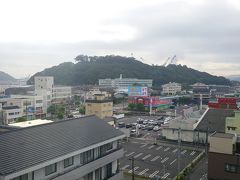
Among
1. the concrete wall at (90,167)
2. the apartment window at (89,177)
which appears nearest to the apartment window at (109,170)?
the concrete wall at (90,167)

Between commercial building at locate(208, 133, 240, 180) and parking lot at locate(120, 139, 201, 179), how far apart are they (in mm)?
1970

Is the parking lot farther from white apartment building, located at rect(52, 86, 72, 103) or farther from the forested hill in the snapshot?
the forested hill

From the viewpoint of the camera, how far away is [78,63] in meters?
83.7

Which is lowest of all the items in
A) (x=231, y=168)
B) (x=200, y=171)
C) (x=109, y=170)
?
Answer: (x=200, y=171)

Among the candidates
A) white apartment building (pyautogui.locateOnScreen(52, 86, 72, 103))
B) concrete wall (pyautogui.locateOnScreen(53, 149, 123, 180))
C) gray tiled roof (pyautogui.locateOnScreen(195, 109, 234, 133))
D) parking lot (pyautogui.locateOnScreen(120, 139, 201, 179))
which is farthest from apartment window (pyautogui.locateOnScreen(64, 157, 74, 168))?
white apartment building (pyautogui.locateOnScreen(52, 86, 72, 103))

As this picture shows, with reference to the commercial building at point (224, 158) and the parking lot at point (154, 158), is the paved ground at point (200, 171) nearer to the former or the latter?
the parking lot at point (154, 158)

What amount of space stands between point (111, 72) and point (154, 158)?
64809mm

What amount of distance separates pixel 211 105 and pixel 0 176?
74.3 ft

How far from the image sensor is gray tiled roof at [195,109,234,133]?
17531 millimetres

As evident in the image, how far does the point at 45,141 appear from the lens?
737cm

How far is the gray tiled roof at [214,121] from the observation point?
57.5 ft

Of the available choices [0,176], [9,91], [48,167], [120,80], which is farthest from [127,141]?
[120,80]

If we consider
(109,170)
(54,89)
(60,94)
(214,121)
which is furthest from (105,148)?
(60,94)

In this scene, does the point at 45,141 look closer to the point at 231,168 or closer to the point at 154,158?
the point at 231,168
